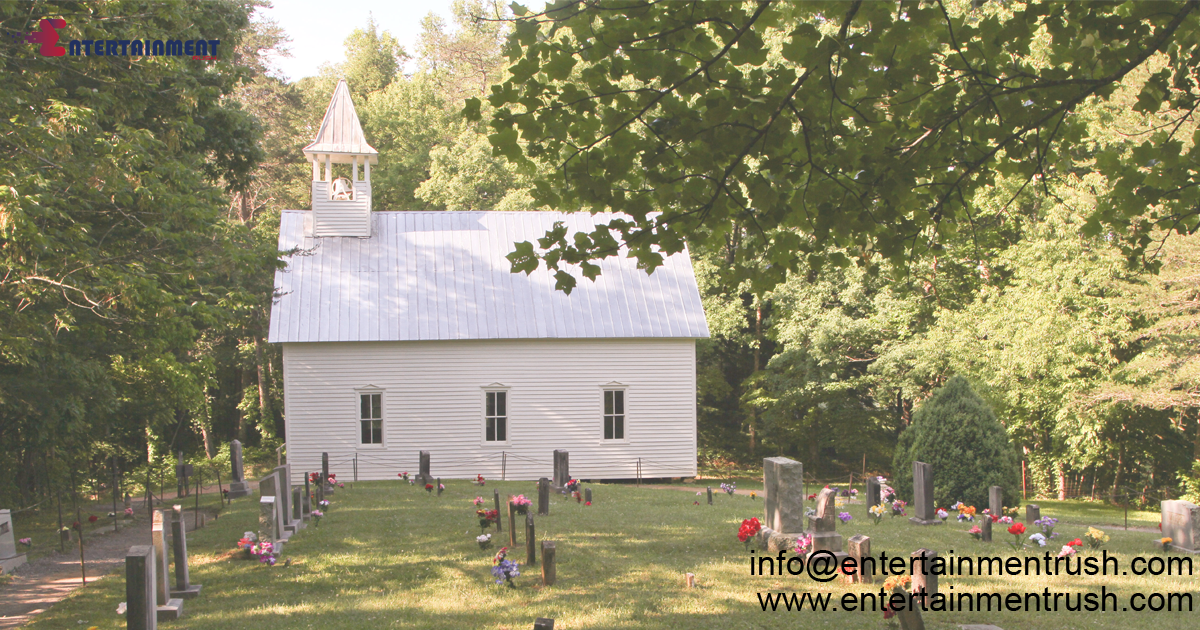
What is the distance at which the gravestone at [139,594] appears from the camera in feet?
22.5

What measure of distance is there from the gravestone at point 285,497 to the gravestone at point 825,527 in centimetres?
745

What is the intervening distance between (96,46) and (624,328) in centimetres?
1553

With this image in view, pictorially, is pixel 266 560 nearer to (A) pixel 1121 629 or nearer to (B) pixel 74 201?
(B) pixel 74 201

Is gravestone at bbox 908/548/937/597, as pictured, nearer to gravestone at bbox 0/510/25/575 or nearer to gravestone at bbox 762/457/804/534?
gravestone at bbox 762/457/804/534

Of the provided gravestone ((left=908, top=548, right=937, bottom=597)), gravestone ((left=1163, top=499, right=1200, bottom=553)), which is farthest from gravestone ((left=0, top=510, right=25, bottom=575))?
gravestone ((left=1163, top=499, right=1200, bottom=553))

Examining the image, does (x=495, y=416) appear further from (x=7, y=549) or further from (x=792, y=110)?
(x=792, y=110)

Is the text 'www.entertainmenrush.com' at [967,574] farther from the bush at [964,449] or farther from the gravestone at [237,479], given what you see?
the gravestone at [237,479]

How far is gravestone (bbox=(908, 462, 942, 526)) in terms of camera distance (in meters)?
13.3

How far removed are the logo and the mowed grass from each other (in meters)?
6.97

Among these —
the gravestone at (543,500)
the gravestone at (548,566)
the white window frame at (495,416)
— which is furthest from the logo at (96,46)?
the white window frame at (495,416)

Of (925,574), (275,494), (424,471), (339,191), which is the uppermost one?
(339,191)

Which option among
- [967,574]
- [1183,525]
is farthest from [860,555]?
[1183,525]

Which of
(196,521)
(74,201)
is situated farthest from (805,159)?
(196,521)

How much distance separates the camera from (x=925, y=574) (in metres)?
7.46
